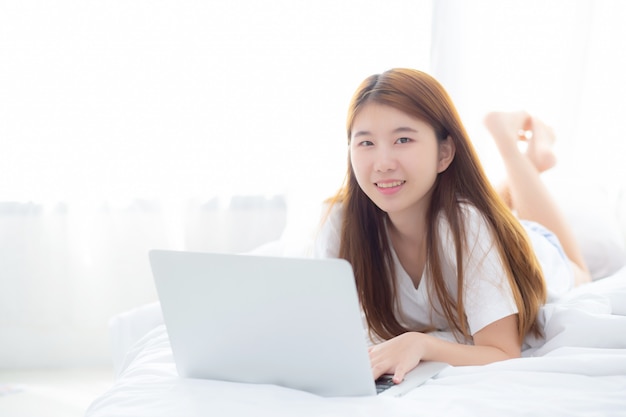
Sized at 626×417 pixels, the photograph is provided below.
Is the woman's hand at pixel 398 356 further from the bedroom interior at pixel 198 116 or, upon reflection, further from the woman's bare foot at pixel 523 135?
the bedroom interior at pixel 198 116

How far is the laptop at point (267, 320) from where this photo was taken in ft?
3.34

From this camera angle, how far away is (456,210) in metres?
1.52

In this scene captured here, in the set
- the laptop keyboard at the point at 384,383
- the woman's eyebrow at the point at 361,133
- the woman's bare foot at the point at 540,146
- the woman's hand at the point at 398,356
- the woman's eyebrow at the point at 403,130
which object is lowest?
the laptop keyboard at the point at 384,383

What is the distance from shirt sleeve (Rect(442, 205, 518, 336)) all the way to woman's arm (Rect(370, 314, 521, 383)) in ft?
0.08

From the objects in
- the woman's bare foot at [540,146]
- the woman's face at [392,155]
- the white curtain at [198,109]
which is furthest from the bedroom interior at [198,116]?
the woman's face at [392,155]

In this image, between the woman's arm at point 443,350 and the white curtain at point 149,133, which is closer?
the woman's arm at point 443,350

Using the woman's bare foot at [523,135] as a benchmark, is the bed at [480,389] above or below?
below

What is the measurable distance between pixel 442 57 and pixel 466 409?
6.43 ft

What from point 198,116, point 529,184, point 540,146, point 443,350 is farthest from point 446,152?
point 198,116

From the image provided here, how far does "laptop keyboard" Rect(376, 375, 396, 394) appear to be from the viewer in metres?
1.17

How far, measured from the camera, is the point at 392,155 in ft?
4.81

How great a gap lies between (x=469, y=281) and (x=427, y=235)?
153mm

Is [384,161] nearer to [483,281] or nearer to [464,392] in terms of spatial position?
[483,281]

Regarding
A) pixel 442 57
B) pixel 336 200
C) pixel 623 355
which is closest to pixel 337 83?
pixel 442 57
